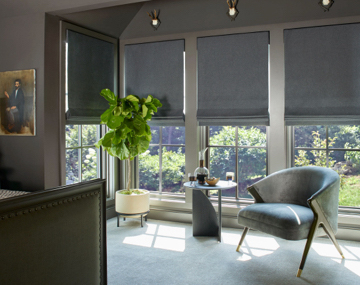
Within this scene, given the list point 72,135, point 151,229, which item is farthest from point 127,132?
point 151,229

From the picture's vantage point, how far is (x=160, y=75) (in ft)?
15.1

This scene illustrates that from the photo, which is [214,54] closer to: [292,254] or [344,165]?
[344,165]

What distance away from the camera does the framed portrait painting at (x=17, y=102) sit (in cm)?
375

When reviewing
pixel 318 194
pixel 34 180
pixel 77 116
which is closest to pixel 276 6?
pixel 318 194

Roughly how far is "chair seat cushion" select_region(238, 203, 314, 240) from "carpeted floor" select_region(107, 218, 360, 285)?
0.36 meters

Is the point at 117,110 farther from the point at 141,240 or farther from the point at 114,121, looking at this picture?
the point at 141,240

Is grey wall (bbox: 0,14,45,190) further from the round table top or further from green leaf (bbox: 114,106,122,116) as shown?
the round table top

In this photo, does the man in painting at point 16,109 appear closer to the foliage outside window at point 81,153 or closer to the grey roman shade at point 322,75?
the foliage outside window at point 81,153

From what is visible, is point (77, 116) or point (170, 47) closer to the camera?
point (77, 116)

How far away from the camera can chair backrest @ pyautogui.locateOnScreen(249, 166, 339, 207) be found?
3.35 metres

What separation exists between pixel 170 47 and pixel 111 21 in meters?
0.89

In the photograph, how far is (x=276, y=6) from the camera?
13.1ft

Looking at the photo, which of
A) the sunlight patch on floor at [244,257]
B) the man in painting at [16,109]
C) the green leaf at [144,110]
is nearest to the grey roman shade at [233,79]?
the green leaf at [144,110]

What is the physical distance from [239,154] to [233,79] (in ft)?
3.27
